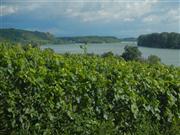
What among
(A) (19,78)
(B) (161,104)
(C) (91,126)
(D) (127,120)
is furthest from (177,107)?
(A) (19,78)

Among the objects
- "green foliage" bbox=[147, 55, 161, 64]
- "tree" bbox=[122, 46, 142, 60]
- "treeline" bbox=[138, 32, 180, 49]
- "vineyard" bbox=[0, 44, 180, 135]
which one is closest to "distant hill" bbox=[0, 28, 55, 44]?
"vineyard" bbox=[0, 44, 180, 135]

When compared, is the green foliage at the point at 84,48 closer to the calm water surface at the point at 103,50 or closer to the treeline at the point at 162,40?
the calm water surface at the point at 103,50

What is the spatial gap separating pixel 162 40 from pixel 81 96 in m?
23.6

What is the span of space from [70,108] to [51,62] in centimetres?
74

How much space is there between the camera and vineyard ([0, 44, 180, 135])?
5453 mm

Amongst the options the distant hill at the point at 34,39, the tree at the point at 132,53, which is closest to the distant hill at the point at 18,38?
the distant hill at the point at 34,39

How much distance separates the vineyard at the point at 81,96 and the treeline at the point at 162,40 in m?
15.4

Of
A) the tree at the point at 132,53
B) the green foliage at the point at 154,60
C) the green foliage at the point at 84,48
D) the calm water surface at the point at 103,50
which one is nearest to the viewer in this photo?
the green foliage at the point at 84,48

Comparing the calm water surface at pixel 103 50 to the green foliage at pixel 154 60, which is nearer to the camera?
the calm water surface at pixel 103 50

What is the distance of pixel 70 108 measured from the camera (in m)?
5.74

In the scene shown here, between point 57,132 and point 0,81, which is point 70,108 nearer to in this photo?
point 57,132

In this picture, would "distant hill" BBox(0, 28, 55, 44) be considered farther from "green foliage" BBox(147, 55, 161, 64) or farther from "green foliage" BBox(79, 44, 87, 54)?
"green foliage" BBox(147, 55, 161, 64)

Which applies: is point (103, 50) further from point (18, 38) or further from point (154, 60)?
point (18, 38)

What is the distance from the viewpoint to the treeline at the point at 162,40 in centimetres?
2387
